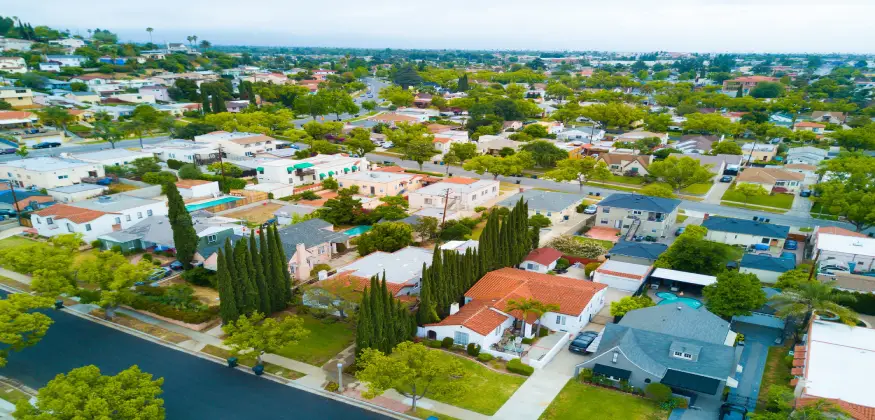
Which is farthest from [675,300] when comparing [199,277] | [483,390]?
[199,277]

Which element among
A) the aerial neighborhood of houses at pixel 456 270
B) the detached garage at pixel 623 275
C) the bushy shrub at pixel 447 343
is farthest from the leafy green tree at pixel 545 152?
the bushy shrub at pixel 447 343

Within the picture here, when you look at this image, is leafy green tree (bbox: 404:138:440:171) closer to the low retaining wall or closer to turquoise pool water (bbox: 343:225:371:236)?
turquoise pool water (bbox: 343:225:371:236)

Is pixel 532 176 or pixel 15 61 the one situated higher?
pixel 15 61

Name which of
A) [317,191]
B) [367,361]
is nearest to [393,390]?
[367,361]

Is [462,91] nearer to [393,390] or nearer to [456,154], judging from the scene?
[456,154]

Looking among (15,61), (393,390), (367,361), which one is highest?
(15,61)

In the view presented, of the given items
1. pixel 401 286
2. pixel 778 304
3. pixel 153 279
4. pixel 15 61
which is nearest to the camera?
pixel 778 304

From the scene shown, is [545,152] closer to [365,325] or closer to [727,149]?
Answer: [727,149]
